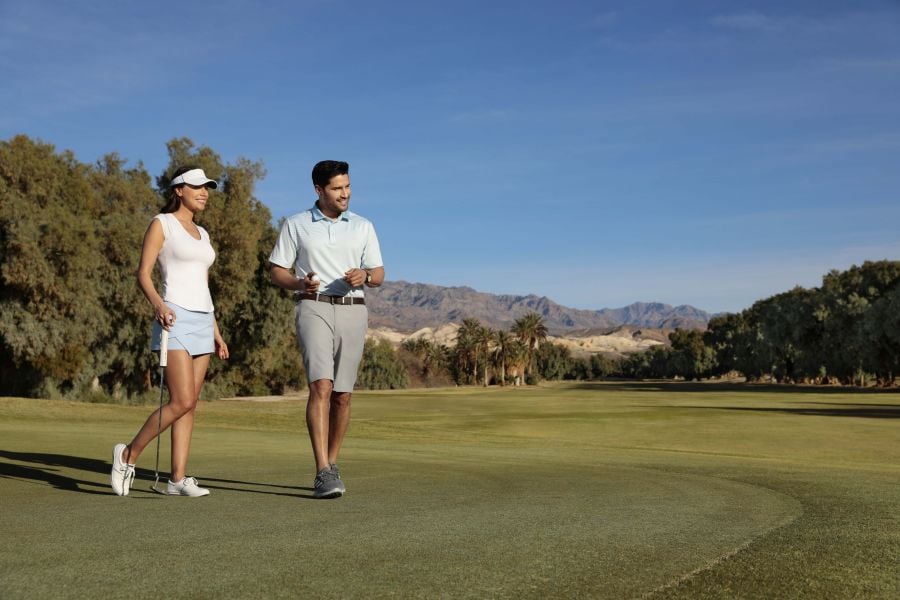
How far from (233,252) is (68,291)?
10952mm

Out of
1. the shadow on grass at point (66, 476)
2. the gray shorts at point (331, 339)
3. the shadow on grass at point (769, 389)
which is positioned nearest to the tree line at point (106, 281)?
the shadow on grass at point (769, 389)

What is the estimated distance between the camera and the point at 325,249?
815 cm

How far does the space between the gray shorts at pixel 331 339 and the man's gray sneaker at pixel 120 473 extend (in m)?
1.78

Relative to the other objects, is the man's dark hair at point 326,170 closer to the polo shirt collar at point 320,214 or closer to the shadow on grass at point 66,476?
the polo shirt collar at point 320,214

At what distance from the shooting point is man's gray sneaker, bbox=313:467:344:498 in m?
7.48

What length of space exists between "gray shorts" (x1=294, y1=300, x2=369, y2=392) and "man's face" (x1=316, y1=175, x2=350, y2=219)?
37.0 inches

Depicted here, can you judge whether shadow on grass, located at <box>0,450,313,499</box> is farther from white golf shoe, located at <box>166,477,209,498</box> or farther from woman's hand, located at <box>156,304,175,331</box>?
woman's hand, located at <box>156,304,175,331</box>

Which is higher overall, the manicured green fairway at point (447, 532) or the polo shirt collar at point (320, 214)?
the polo shirt collar at point (320, 214)

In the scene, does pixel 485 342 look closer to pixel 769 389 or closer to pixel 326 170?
→ pixel 769 389

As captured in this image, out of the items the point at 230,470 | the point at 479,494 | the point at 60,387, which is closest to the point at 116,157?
the point at 60,387

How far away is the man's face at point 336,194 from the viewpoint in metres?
8.16

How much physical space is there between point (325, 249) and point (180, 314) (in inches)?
58.8

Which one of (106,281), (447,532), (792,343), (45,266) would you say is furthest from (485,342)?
(447,532)

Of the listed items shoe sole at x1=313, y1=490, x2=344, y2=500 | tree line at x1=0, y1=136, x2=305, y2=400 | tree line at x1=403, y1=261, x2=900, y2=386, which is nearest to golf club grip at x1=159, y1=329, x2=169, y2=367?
shoe sole at x1=313, y1=490, x2=344, y2=500
